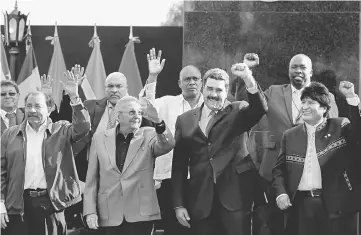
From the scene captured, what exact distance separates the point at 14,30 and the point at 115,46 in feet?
5.03

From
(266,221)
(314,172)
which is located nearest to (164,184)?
(266,221)

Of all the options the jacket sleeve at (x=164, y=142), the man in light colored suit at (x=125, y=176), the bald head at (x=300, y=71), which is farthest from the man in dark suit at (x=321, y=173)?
the man in light colored suit at (x=125, y=176)

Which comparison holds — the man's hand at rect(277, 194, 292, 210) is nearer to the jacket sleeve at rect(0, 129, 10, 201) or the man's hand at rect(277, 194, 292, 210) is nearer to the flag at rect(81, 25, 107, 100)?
the jacket sleeve at rect(0, 129, 10, 201)

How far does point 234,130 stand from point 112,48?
5.37 metres

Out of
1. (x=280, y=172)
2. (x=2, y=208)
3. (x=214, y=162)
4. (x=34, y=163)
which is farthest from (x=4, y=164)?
(x=280, y=172)

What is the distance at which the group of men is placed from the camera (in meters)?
5.36

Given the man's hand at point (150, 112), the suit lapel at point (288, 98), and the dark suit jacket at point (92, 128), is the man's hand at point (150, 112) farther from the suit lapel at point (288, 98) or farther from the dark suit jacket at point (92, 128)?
the suit lapel at point (288, 98)

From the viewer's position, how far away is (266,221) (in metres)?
6.11

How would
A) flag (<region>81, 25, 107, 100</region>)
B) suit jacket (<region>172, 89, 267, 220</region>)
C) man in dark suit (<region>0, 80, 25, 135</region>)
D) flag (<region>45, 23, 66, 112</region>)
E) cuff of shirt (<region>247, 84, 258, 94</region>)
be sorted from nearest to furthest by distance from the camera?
cuff of shirt (<region>247, 84, 258, 94</region>) → suit jacket (<region>172, 89, 267, 220</region>) → man in dark suit (<region>0, 80, 25, 135</region>) → flag (<region>81, 25, 107, 100</region>) → flag (<region>45, 23, 66, 112</region>)

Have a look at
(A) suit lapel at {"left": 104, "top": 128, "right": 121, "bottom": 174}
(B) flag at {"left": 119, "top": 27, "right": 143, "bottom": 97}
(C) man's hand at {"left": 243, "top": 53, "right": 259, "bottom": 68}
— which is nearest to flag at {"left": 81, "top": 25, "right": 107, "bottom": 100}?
(B) flag at {"left": 119, "top": 27, "right": 143, "bottom": 97}

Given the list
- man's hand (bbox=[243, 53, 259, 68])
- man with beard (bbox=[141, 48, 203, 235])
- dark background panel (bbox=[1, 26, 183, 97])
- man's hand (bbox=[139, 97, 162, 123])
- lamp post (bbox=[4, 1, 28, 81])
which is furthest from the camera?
dark background panel (bbox=[1, 26, 183, 97])

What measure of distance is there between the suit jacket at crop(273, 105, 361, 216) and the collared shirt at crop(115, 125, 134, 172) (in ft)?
4.07

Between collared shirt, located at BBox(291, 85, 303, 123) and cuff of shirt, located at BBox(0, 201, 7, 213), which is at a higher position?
collared shirt, located at BBox(291, 85, 303, 123)

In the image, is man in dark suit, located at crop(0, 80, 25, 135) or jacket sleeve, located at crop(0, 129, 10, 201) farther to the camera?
man in dark suit, located at crop(0, 80, 25, 135)
